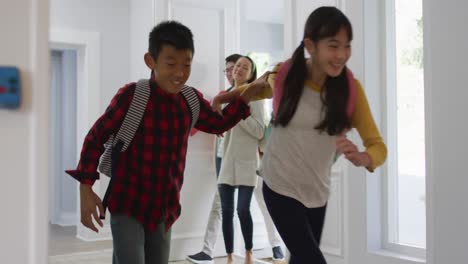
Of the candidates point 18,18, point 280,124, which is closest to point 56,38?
point 280,124

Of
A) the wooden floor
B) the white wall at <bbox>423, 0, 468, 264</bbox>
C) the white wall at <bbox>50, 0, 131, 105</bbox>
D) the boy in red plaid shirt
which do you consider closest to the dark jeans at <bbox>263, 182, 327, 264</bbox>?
the boy in red plaid shirt

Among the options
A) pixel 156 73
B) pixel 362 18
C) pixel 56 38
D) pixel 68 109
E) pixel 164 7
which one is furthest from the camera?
pixel 68 109

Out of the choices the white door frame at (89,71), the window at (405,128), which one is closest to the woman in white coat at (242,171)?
the window at (405,128)

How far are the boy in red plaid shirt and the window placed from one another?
5.27 ft

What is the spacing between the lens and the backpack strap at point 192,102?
6.12 ft

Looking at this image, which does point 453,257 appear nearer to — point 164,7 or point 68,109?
point 164,7

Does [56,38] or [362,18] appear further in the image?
[56,38]

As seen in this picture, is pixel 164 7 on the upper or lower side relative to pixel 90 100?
upper

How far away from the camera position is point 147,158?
172 cm

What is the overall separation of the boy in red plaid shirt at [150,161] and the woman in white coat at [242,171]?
6.32 ft

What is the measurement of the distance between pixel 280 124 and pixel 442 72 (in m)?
1.09

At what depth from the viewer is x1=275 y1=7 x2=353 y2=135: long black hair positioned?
5.43 ft

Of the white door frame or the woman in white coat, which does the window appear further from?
the white door frame

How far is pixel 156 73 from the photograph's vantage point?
183 cm
